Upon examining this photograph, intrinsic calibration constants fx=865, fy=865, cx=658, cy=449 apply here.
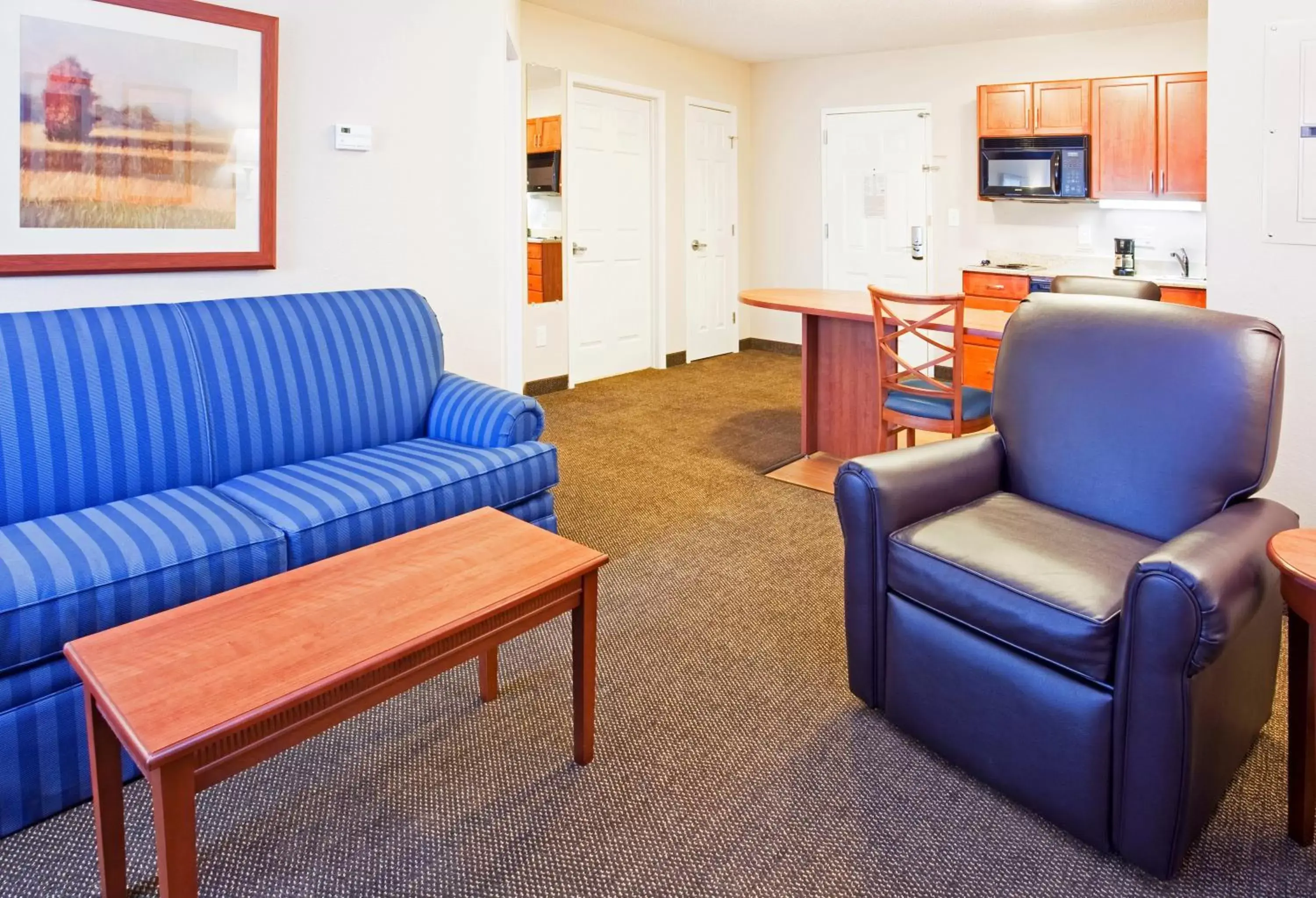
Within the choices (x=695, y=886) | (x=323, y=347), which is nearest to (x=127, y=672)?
(x=695, y=886)

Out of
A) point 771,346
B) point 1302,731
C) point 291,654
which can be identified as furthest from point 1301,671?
point 771,346

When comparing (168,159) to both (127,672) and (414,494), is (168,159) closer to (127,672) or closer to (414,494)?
(414,494)

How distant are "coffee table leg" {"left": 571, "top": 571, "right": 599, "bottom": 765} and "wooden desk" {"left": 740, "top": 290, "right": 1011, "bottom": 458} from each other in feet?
7.69

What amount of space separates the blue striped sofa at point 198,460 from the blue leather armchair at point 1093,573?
4.28 ft

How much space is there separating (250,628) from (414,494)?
35.3 inches

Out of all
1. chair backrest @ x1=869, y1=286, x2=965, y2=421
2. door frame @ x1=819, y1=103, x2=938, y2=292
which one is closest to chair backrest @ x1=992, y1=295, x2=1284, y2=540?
chair backrest @ x1=869, y1=286, x2=965, y2=421

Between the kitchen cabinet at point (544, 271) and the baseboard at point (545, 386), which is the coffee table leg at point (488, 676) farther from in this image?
the kitchen cabinet at point (544, 271)

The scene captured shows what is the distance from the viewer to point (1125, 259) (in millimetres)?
5539

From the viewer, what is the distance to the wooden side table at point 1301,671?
4.52ft

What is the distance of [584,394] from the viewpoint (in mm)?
5875

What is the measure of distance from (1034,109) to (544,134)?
126 inches

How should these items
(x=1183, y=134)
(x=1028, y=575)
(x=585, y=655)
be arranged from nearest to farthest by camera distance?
1. (x=1028, y=575)
2. (x=585, y=655)
3. (x=1183, y=134)

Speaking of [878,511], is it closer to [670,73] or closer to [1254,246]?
[1254,246]

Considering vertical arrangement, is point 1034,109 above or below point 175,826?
above
